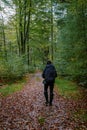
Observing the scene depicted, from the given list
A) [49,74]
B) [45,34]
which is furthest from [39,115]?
[45,34]

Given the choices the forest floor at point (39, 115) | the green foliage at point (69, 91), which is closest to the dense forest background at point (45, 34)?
the green foliage at point (69, 91)

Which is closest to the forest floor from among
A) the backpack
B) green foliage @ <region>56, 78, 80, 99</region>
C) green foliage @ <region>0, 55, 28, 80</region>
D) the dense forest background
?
the backpack

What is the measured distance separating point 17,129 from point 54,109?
8.94 ft

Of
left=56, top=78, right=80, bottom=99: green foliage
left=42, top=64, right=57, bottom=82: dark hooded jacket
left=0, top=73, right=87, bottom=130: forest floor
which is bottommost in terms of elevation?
left=56, top=78, right=80, bottom=99: green foliage

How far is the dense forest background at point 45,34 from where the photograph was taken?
1243 centimetres

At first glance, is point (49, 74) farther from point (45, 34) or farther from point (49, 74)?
point (45, 34)

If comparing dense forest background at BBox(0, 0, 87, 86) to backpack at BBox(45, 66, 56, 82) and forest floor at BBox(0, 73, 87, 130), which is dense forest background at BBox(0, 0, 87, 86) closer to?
backpack at BBox(45, 66, 56, 82)

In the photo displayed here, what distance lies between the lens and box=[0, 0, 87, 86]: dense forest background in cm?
1243

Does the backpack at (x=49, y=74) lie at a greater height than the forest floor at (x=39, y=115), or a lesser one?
greater

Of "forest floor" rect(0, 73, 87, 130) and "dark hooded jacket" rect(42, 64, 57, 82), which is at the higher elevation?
"dark hooded jacket" rect(42, 64, 57, 82)

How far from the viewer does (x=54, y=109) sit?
8539 mm

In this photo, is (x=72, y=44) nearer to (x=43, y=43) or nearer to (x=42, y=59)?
(x=43, y=43)

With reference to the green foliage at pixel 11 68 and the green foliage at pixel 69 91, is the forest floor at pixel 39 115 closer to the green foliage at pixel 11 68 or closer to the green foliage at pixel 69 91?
the green foliage at pixel 69 91

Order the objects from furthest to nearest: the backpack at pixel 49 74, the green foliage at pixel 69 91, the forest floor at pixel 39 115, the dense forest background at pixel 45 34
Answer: the dense forest background at pixel 45 34 < the green foliage at pixel 69 91 < the backpack at pixel 49 74 < the forest floor at pixel 39 115
